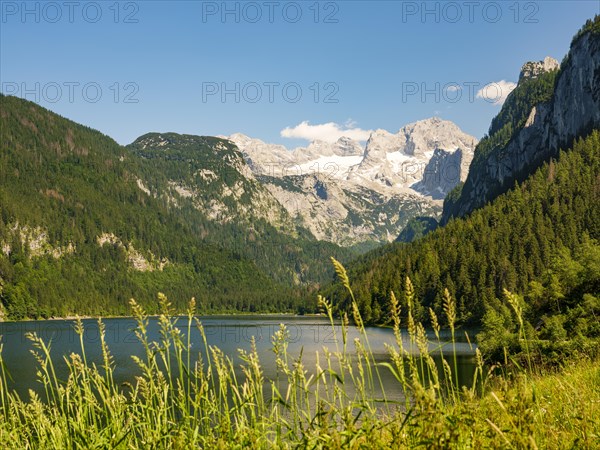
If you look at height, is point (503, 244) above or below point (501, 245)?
above

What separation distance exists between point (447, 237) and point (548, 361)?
A: 158080 mm

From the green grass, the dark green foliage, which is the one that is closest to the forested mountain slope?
the dark green foliage

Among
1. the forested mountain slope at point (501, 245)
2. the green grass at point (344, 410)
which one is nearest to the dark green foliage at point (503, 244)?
the forested mountain slope at point (501, 245)

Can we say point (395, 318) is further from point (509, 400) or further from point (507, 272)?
point (507, 272)

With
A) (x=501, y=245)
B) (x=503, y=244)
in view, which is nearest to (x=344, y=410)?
(x=503, y=244)

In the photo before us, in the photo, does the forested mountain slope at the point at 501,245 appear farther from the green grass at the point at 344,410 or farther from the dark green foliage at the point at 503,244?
the green grass at the point at 344,410

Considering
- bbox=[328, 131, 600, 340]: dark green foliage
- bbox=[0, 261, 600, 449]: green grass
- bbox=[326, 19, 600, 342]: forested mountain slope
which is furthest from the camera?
bbox=[326, 19, 600, 342]: forested mountain slope

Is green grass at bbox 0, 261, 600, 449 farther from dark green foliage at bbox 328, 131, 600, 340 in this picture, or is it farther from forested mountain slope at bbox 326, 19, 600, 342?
forested mountain slope at bbox 326, 19, 600, 342

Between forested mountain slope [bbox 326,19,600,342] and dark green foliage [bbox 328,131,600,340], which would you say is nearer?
dark green foliage [bbox 328,131,600,340]

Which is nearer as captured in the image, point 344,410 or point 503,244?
point 344,410

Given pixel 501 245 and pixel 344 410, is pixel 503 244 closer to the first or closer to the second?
pixel 501 245

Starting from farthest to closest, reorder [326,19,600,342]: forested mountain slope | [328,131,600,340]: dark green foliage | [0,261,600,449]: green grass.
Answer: [326,19,600,342]: forested mountain slope < [328,131,600,340]: dark green foliage < [0,261,600,449]: green grass

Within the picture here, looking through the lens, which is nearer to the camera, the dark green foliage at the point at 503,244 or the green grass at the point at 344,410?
the green grass at the point at 344,410

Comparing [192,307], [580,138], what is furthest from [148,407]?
[580,138]
